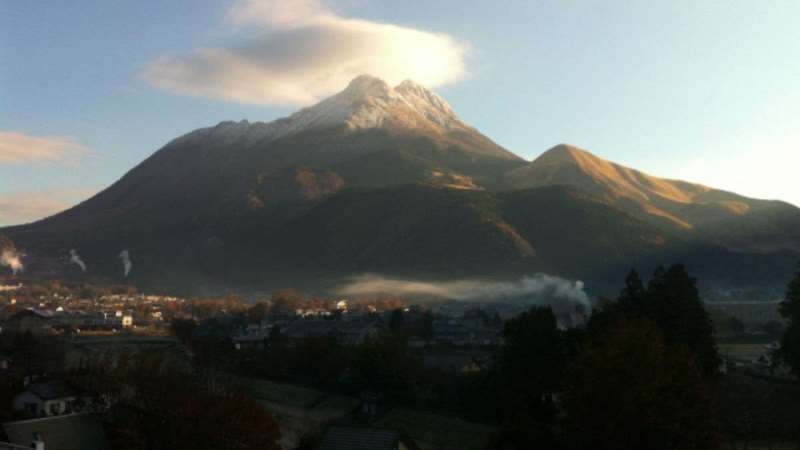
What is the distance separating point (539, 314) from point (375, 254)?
96533 millimetres

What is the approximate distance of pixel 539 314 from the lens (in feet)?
104

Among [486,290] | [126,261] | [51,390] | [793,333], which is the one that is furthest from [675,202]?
[51,390]

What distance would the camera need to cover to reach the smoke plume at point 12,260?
135m

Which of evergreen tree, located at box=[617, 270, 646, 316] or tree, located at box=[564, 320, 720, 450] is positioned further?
evergreen tree, located at box=[617, 270, 646, 316]

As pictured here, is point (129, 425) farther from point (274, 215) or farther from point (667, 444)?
point (274, 215)

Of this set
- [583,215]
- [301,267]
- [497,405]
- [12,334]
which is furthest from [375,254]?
[497,405]

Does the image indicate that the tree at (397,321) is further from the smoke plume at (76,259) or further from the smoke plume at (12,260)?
the smoke plume at (12,260)

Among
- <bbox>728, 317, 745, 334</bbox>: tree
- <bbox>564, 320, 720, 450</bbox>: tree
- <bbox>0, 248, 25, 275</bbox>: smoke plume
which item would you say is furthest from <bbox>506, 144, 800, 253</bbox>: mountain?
<bbox>564, 320, 720, 450</bbox>: tree

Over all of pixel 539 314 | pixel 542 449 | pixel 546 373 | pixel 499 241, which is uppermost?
pixel 499 241

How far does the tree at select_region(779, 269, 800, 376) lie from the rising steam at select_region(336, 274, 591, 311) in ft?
157

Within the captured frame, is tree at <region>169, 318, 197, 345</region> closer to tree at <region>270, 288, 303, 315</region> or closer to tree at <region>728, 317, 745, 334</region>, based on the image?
tree at <region>270, 288, 303, 315</region>

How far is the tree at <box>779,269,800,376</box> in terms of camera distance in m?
31.7

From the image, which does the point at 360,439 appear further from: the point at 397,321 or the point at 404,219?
the point at 404,219

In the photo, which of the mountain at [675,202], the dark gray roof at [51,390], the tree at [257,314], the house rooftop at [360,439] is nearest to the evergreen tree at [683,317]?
the house rooftop at [360,439]
